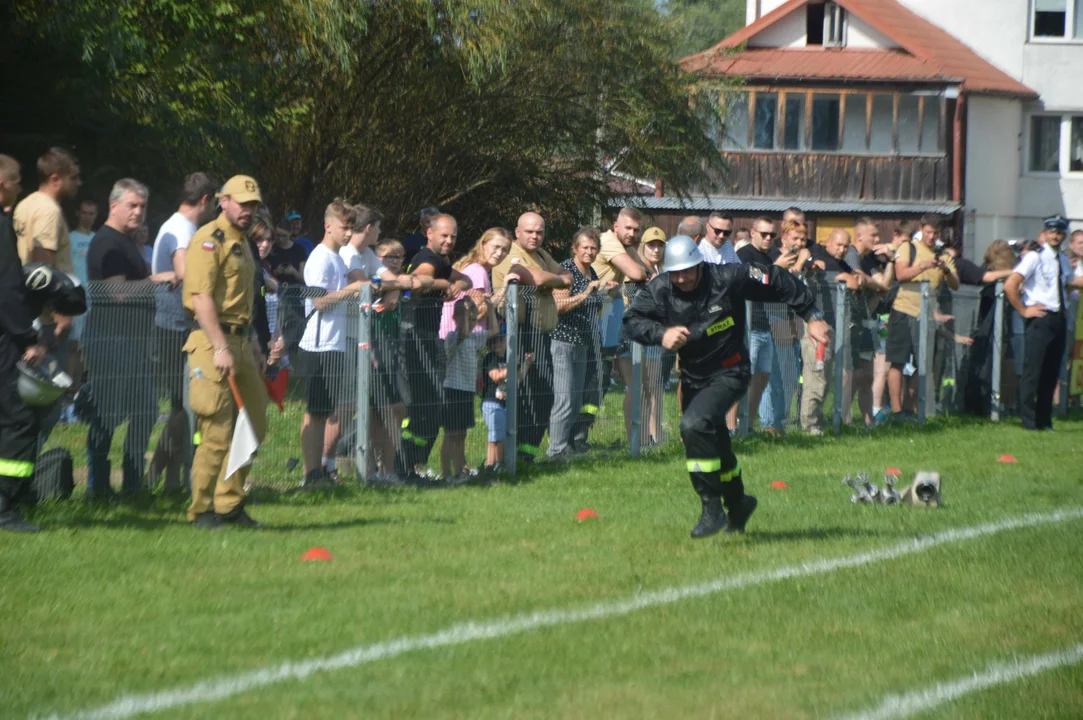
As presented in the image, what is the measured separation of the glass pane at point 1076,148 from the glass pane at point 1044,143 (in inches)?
16.5

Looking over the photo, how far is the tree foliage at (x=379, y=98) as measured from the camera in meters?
17.8

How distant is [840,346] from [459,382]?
581cm

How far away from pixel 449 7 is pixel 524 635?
1768 cm

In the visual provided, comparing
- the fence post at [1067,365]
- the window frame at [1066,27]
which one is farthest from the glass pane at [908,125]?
the fence post at [1067,365]

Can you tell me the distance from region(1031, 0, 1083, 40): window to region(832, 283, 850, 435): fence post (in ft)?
116

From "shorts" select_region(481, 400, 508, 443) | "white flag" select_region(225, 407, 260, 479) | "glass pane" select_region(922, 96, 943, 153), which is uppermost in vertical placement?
"glass pane" select_region(922, 96, 943, 153)

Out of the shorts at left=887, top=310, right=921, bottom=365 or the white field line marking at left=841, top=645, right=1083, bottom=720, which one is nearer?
the white field line marking at left=841, top=645, right=1083, bottom=720

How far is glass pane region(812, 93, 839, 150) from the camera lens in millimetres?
45750

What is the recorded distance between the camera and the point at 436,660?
613 centimetres

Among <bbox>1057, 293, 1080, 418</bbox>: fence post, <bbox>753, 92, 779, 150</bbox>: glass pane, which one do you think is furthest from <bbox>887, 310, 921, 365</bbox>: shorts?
<bbox>753, 92, 779, 150</bbox>: glass pane

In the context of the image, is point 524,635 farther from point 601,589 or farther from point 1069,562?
point 1069,562

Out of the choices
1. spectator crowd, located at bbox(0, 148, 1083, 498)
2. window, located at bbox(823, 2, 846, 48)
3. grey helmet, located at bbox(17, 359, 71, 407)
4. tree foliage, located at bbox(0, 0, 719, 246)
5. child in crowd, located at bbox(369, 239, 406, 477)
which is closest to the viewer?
grey helmet, located at bbox(17, 359, 71, 407)

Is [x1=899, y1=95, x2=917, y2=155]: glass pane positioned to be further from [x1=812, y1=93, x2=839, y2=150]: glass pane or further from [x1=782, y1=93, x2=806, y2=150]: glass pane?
[x1=782, y1=93, x2=806, y2=150]: glass pane

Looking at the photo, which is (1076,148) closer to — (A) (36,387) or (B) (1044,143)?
(B) (1044,143)
